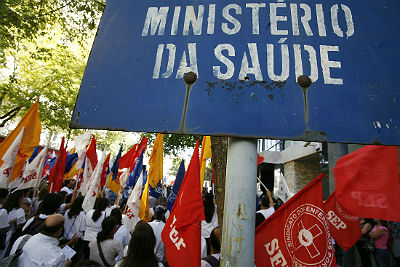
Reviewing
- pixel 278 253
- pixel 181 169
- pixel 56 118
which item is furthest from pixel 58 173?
pixel 56 118

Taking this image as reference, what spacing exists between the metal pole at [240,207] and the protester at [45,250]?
2.60 metres

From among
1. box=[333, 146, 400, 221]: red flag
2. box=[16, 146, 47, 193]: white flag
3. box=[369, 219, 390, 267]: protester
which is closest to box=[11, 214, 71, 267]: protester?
box=[333, 146, 400, 221]: red flag

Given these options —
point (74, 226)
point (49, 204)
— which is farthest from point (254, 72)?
point (74, 226)

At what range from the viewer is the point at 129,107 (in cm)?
124

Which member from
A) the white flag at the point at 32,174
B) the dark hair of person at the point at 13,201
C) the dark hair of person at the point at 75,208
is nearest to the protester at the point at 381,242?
the dark hair of person at the point at 75,208

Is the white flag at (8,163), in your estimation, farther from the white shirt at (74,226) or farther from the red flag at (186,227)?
the red flag at (186,227)

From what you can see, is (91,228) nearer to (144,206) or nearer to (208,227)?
(144,206)

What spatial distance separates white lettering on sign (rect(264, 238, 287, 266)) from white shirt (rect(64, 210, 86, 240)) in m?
4.08

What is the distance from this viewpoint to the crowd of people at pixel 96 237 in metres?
2.68

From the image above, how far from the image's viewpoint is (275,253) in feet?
6.77

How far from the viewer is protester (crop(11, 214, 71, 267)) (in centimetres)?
271

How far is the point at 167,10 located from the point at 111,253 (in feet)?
11.6

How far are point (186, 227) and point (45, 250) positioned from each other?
1919 mm

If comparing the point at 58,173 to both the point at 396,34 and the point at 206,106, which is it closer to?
the point at 206,106
